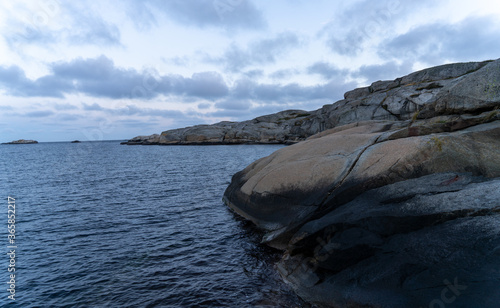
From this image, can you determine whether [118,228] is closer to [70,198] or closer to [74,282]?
[74,282]

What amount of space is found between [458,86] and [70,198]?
1206 inches

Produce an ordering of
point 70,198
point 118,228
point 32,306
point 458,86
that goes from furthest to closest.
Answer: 1. point 70,198
2. point 118,228
3. point 458,86
4. point 32,306

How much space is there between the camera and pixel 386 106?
245 ft

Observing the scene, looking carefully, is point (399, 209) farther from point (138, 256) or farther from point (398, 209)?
point (138, 256)

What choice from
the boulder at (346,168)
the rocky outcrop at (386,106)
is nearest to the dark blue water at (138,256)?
the boulder at (346,168)

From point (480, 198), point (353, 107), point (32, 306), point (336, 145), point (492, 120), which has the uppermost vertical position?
point (353, 107)

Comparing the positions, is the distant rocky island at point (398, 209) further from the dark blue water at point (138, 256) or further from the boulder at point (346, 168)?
the dark blue water at point (138, 256)

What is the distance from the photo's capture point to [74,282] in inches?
432

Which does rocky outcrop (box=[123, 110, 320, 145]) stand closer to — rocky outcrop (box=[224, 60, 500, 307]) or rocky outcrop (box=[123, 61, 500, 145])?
rocky outcrop (box=[123, 61, 500, 145])

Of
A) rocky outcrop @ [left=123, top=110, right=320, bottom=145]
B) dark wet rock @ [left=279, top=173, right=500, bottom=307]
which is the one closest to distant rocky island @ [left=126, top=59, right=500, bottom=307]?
dark wet rock @ [left=279, top=173, right=500, bottom=307]

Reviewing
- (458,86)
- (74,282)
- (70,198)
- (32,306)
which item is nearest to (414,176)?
(458,86)

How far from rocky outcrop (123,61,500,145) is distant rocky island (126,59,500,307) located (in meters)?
0.10

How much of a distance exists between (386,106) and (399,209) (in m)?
74.1

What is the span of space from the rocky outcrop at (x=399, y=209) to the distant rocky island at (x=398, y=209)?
0.03 m
